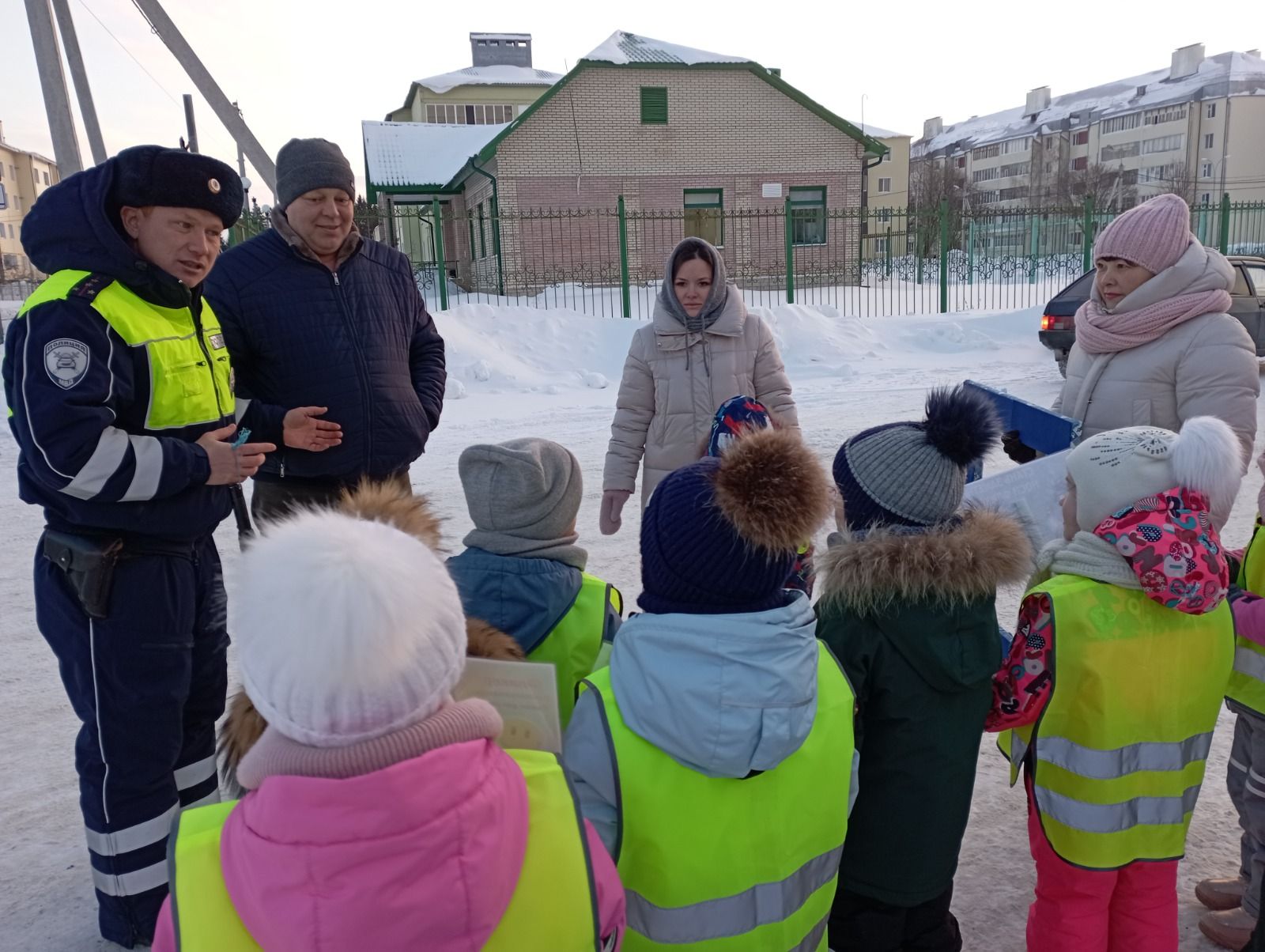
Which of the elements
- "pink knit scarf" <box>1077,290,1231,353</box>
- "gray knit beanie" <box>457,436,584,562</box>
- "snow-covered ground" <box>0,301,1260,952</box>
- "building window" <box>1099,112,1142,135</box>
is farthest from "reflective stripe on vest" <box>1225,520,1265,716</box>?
"building window" <box>1099,112,1142,135</box>

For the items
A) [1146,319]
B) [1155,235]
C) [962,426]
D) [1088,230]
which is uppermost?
[1088,230]

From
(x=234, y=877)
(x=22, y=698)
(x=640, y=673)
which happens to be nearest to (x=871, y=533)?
(x=640, y=673)

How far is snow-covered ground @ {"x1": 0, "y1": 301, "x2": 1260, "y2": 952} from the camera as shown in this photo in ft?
8.04

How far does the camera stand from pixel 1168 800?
197 centimetres

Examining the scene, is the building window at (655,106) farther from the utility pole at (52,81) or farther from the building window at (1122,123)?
the building window at (1122,123)

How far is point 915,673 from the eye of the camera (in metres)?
1.73

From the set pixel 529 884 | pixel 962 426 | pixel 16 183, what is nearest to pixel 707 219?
pixel 962 426

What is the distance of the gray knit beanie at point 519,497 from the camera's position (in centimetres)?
203

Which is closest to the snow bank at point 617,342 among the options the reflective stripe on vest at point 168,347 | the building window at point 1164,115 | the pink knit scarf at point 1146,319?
the pink knit scarf at point 1146,319

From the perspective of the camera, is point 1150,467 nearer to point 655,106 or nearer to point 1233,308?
point 1233,308

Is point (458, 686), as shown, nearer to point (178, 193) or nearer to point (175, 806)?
point (175, 806)

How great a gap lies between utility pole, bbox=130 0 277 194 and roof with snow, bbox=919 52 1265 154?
66.5 metres

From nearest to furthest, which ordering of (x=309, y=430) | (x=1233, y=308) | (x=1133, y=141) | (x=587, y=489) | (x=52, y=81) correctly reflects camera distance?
1. (x=309, y=430)
2. (x=587, y=489)
3. (x=52, y=81)
4. (x=1233, y=308)
5. (x=1133, y=141)

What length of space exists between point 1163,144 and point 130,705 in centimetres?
7596
